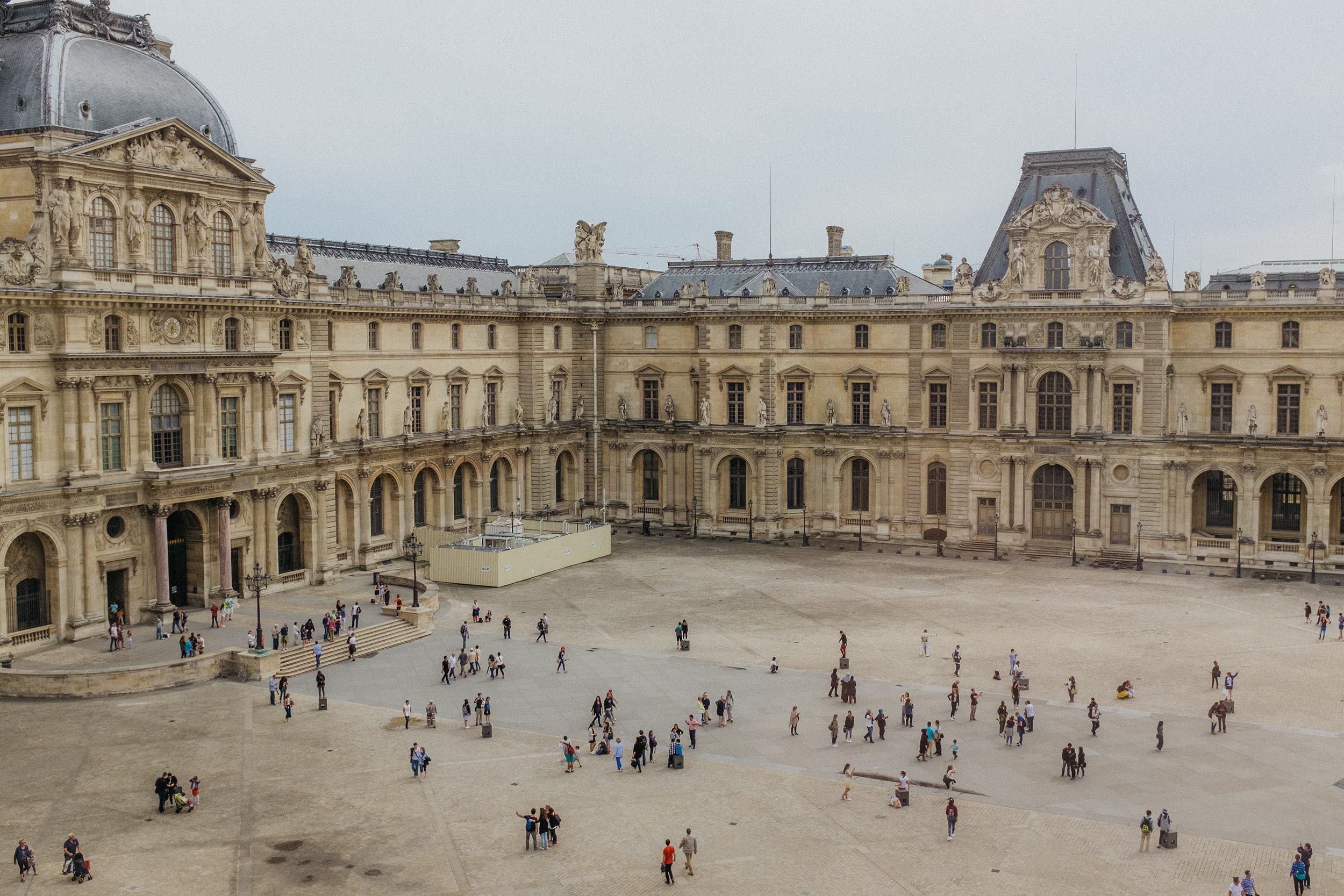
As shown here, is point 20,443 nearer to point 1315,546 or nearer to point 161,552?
point 161,552

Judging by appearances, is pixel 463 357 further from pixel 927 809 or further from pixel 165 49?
pixel 927 809

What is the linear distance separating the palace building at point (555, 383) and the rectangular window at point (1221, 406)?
168 millimetres

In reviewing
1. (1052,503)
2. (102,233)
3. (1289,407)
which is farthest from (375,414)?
(1289,407)

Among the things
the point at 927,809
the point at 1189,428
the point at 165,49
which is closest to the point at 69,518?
the point at 165,49

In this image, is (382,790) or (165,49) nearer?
(382,790)

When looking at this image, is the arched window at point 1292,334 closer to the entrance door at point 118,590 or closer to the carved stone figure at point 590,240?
the carved stone figure at point 590,240

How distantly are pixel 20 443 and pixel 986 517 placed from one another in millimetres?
53131

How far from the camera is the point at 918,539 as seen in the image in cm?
8044

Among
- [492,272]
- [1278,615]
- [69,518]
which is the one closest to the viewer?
[69,518]

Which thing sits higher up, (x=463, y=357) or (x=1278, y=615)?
(x=463, y=357)

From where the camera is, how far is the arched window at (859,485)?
82.3 m

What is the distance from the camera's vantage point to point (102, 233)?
181 ft

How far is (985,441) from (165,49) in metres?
50.8

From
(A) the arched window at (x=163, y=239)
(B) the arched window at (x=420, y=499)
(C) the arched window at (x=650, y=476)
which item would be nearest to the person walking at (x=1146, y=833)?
(A) the arched window at (x=163, y=239)
